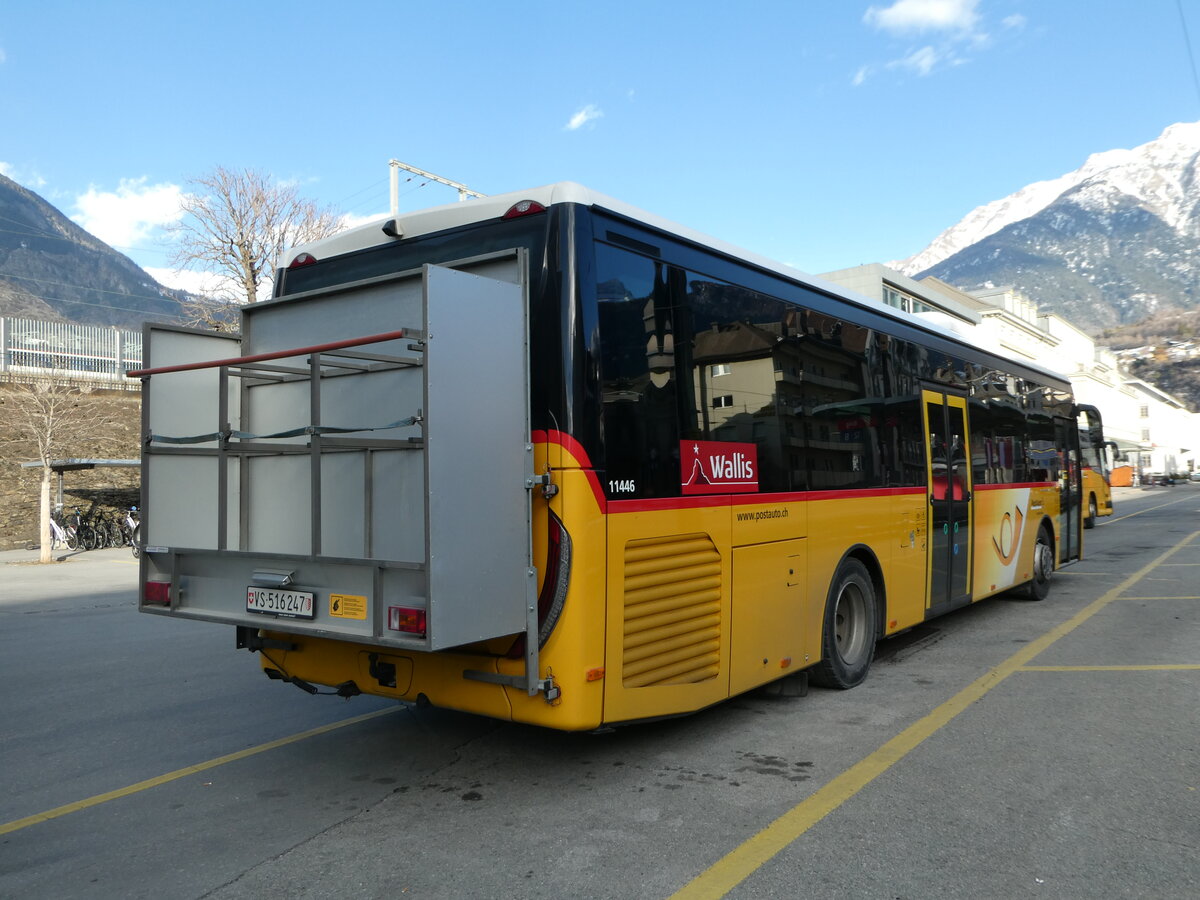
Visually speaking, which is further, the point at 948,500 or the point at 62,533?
the point at 62,533

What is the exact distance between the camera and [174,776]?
16.8ft

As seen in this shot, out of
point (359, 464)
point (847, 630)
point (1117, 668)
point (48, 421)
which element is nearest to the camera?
point (359, 464)

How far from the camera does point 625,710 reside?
4605mm

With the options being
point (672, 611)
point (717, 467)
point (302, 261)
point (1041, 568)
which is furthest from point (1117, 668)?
point (302, 261)

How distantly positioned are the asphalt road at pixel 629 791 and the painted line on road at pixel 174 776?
2 centimetres

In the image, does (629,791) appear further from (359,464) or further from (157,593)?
(157,593)

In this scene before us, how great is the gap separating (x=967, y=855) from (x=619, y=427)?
248 cm

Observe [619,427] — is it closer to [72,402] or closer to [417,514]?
[417,514]

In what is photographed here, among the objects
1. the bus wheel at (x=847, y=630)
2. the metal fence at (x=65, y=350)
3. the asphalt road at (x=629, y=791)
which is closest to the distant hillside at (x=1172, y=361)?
the metal fence at (x=65, y=350)

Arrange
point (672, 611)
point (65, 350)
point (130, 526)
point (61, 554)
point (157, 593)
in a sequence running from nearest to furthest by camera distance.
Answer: point (672, 611)
point (157, 593)
point (61, 554)
point (130, 526)
point (65, 350)

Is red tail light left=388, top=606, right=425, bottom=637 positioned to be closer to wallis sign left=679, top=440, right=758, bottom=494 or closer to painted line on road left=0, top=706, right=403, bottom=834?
wallis sign left=679, top=440, right=758, bottom=494

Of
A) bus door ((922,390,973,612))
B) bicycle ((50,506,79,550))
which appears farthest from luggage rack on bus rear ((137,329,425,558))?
bicycle ((50,506,79,550))

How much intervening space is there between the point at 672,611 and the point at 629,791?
0.96 meters

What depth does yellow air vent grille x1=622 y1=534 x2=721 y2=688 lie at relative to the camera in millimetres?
4656
